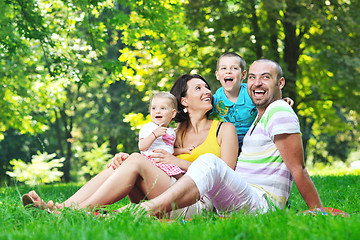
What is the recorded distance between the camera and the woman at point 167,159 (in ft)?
10.9

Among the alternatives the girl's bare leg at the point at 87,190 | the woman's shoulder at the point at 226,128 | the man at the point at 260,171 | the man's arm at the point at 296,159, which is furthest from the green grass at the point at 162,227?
the woman's shoulder at the point at 226,128

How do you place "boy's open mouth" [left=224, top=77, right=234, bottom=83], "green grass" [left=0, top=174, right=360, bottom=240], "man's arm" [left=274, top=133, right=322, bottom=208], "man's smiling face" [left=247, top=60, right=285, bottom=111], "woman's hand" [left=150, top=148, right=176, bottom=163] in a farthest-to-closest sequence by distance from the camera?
1. "boy's open mouth" [left=224, top=77, right=234, bottom=83]
2. "woman's hand" [left=150, top=148, right=176, bottom=163]
3. "man's smiling face" [left=247, top=60, right=285, bottom=111]
4. "man's arm" [left=274, top=133, right=322, bottom=208]
5. "green grass" [left=0, top=174, right=360, bottom=240]

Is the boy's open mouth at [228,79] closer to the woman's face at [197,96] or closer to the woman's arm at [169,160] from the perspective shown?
the woman's face at [197,96]

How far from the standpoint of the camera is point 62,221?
2.85 meters

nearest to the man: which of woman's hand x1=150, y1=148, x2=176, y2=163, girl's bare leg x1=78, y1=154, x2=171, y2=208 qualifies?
girl's bare leg x1=78, y1=154, x2=171, y2=208

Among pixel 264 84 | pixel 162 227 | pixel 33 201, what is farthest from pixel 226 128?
pixel 33 201

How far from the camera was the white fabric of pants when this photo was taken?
3.12 m

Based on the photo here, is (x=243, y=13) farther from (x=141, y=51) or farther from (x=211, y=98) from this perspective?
(x=211, y=98)

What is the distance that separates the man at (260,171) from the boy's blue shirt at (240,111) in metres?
0.73

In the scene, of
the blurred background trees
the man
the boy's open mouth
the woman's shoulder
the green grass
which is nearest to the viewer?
the green grass

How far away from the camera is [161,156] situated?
384 centimetres

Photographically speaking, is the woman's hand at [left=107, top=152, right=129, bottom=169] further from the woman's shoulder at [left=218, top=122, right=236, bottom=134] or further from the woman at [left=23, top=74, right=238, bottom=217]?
the woman's shoulder at [left=218, top=122, right=236, bottom=134]

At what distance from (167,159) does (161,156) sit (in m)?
0.07

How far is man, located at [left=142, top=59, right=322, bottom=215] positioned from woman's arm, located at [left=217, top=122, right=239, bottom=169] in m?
0.18
